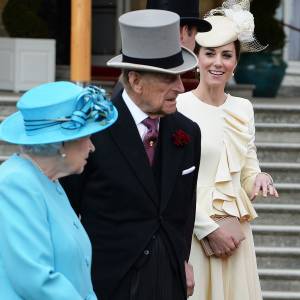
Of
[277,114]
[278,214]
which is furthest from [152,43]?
[277,114]

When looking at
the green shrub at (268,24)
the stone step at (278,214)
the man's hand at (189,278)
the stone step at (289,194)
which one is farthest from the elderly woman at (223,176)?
the green shrub at (268,24)

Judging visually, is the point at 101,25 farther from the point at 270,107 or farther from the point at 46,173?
the point at 46,173

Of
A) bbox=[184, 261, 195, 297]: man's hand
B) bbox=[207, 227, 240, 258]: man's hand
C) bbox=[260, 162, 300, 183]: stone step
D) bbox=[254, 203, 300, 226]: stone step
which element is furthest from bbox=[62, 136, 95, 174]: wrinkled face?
bbox=[260, 162, 300, 183]: stone step

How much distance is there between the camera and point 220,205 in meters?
5.35

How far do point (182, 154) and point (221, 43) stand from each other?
0.94 m

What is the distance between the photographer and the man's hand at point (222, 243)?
5.24 m

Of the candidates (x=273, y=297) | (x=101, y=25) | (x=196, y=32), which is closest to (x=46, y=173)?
(x=196, y=32)

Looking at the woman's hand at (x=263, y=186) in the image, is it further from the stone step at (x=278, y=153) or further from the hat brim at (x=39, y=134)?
the stone step at (x=278, y=153)

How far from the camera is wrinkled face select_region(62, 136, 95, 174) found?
3.71m

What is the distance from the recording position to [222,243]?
17.3ft

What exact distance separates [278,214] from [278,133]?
50.8 inches

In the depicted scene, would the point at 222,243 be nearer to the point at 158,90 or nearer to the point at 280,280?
the point at 158,90

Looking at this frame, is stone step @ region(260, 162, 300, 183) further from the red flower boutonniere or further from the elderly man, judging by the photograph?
the elderly man

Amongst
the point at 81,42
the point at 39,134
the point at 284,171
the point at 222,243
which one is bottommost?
the point at 284,171
